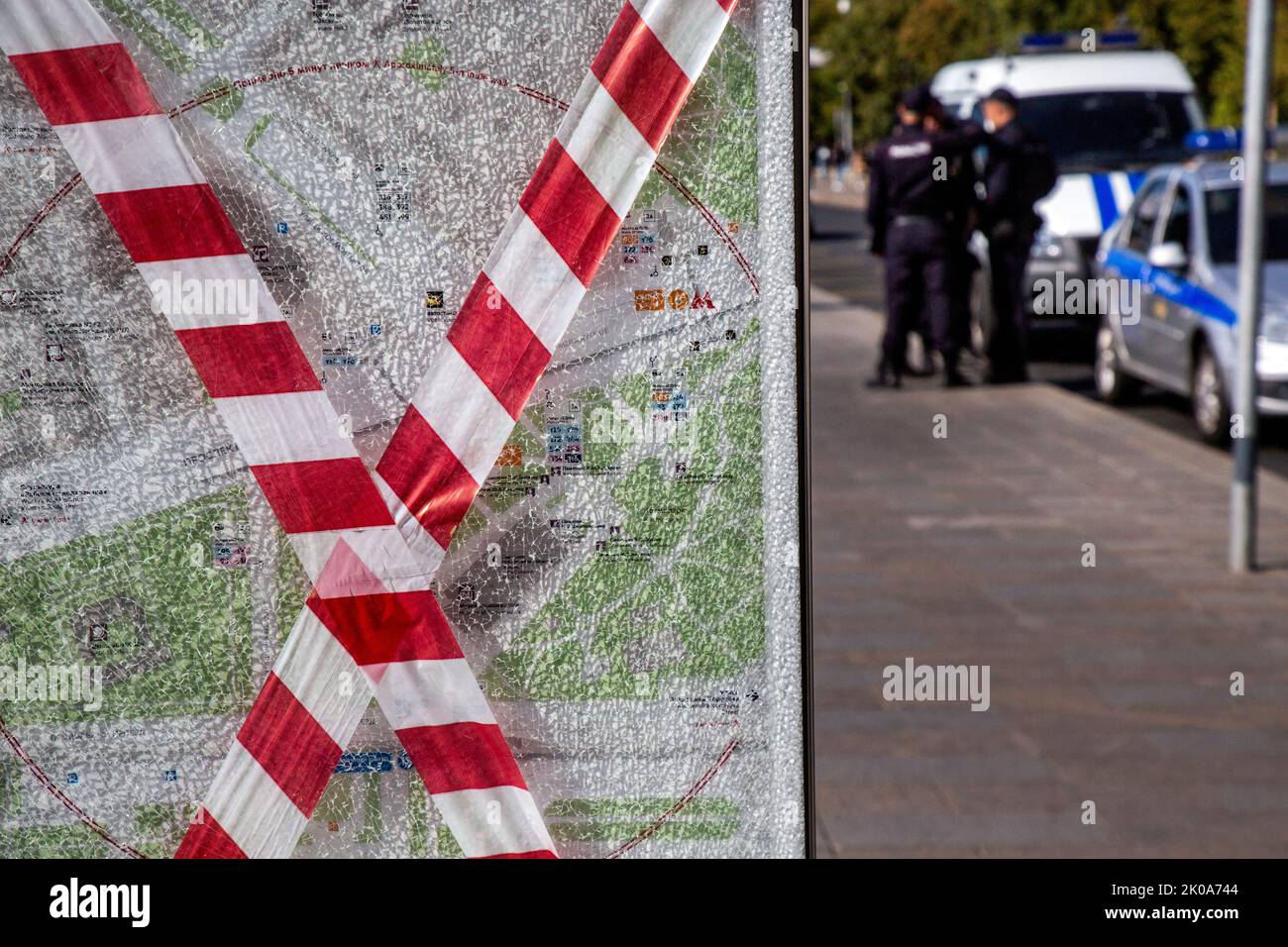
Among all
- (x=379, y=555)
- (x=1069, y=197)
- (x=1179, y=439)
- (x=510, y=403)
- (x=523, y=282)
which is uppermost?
(x=523, y=282)

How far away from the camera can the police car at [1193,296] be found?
10.4 meters

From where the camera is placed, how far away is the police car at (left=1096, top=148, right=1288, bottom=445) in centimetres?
1040

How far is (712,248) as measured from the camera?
2236mm

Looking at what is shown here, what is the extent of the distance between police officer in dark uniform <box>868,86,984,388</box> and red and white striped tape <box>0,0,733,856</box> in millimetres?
10432

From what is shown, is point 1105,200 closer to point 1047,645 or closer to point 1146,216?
point 1146,216

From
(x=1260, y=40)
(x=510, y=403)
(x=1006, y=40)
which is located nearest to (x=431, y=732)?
(x=510, y=403)

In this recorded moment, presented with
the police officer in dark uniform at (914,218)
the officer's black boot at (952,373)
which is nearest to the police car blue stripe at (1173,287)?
the police officer in dark uniform at (914,218)

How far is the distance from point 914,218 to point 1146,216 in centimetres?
155

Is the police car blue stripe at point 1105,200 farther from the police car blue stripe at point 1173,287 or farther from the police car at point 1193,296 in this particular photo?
the police car blue stripe at point 1173,287

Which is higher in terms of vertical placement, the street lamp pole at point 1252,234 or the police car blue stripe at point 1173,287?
the street lamp pole at point 1252,234

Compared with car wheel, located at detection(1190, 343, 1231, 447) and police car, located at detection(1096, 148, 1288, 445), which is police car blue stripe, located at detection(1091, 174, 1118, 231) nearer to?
police car, located at detection(1096, 148, 1288, 445)

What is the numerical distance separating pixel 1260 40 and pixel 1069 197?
6704 mm

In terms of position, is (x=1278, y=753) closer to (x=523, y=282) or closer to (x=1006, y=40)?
(x=523, y=282)

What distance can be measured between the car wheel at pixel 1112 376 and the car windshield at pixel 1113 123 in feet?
10.1
